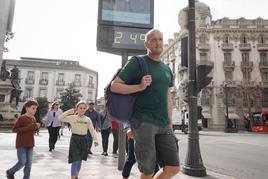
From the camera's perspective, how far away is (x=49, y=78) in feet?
209

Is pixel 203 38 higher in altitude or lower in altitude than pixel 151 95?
higher

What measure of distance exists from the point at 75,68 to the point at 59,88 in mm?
6231

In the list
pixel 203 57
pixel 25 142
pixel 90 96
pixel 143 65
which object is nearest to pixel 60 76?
pixel 90 96

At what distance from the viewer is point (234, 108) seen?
1698 inches

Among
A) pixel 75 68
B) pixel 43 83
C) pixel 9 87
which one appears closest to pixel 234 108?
pixel 9 87

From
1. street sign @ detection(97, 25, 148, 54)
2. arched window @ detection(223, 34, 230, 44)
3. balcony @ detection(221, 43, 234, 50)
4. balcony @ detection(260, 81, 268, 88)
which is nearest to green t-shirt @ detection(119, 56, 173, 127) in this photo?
street sign @ detection(97, 25, 148, 54)

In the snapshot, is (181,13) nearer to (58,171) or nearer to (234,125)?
(58,171)

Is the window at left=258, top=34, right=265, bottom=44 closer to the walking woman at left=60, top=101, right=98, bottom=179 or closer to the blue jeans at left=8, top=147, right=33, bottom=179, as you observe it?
the walking woman at left=60, top=101, right=98, bottom=179

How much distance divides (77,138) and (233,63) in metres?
44.8

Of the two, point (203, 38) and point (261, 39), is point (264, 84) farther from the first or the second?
point (203, 38)

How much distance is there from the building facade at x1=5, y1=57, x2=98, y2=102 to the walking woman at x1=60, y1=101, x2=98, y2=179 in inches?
2312

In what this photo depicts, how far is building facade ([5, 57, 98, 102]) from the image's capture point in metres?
63.2


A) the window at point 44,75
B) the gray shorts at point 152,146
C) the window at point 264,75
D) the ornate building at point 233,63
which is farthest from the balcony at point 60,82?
the gray shorts at point 152,146

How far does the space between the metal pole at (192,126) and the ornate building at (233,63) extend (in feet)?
126
